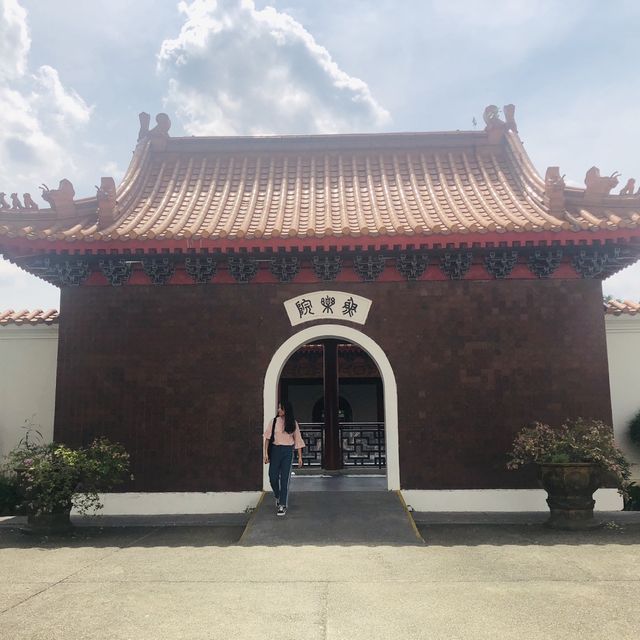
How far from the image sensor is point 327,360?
1183 centimetres

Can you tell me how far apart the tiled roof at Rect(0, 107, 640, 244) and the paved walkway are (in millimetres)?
3354

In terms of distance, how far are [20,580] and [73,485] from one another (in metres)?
1.94

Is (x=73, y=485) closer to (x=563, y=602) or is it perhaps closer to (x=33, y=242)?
(x=33, y=242)

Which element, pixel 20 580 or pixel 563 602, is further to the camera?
pixel 20 580

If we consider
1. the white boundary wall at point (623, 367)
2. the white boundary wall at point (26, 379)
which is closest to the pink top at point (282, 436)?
the white boundary wall at point (26, 379)

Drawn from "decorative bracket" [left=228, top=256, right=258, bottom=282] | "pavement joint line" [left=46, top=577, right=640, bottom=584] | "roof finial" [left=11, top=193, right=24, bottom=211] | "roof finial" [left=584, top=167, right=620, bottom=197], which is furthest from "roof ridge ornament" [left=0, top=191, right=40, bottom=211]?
"roof finial" [left=584, top=167, right=620, bottom=197]

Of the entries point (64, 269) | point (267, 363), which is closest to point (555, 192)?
point (267, 363)

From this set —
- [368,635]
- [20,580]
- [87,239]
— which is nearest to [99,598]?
[20,580]

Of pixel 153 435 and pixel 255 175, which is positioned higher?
pixel 255 175

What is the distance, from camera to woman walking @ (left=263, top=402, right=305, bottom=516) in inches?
277

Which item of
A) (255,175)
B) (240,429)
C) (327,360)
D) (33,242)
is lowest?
(240,429)

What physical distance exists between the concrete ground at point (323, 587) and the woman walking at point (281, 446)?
0.93 meters

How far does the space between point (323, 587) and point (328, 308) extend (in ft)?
13.8

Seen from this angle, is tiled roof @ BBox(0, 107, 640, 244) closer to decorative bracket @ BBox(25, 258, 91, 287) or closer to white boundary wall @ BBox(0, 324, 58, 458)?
decorative bracket @ BBox(25, 258, 91, 287)
